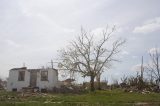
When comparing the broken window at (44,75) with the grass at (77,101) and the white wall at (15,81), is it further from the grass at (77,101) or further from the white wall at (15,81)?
the grass at (77,101)

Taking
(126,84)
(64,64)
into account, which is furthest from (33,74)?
(126,84)

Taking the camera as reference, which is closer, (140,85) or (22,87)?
(140,85)

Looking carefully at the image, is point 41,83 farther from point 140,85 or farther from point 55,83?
point 140,85

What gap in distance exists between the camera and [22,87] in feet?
160

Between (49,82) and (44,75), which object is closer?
(49,82)

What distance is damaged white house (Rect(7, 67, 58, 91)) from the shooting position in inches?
1921

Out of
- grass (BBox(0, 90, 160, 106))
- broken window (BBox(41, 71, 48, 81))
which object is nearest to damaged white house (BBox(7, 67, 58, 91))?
broken window (BBox(41, 71, 48, 81))

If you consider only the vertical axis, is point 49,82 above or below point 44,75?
below

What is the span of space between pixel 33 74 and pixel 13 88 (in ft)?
13.4

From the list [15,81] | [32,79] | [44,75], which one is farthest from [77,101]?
[15,81]

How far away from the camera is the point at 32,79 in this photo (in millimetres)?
49656

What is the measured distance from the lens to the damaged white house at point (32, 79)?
160ft

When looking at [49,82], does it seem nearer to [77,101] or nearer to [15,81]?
[15,81]

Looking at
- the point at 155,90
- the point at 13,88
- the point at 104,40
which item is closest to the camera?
the point at 155,90
